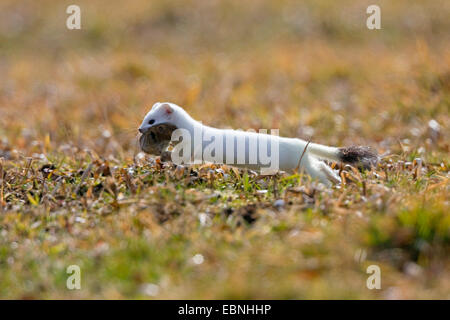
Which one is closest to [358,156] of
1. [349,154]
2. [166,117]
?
[349,154]

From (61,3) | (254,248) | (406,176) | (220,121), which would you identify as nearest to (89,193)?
(254,248)

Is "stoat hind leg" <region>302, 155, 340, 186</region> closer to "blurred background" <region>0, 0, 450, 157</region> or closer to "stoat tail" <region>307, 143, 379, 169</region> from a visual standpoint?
"stoat tail" <region>307, 143, 379, 169</region>

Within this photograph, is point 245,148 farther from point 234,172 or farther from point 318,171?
point 318,171

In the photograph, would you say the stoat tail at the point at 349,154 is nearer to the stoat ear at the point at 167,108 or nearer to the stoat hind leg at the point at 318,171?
the stoat hind leg at the point at 318,171

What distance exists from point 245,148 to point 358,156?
2.34ft

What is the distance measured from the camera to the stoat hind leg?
4090 millimetres

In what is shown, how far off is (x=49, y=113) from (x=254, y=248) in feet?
16.3

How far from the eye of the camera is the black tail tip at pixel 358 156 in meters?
4.18

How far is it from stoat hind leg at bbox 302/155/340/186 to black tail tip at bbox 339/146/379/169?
14 centimetres

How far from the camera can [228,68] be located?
31.8 ft

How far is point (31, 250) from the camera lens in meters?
3.35

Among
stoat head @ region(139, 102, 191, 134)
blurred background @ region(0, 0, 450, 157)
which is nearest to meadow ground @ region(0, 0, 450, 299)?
blurred background @ region(0, 0, 450, 157)

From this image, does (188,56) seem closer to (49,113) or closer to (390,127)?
(49,113)
